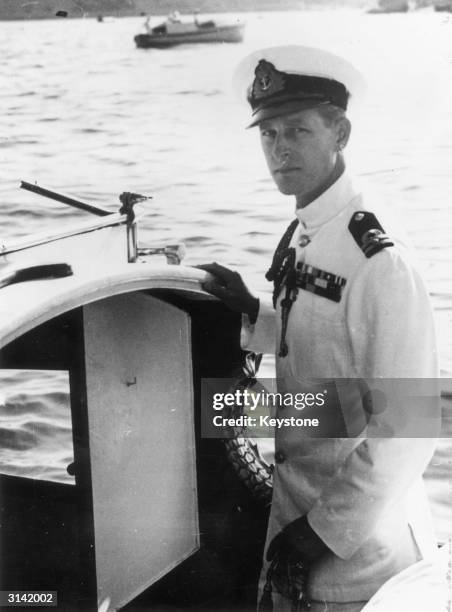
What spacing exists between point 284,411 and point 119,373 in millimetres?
361

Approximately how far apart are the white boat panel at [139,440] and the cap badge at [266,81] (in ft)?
1.61

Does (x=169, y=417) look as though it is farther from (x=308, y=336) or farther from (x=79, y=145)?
(x=79, y=145)

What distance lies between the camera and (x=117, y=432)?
163 cm

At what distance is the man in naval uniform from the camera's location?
1219 mm

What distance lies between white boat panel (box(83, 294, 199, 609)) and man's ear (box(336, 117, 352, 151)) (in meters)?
0.54

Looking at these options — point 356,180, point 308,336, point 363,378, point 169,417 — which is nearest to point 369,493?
point 363,378

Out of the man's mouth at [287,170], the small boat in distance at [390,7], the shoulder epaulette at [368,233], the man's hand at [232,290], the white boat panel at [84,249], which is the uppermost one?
the small boat in distance at [390,7]

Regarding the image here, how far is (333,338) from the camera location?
1341 mm

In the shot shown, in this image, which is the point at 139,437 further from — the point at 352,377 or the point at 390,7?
the point at 390,7

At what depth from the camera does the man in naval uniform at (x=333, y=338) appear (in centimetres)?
122

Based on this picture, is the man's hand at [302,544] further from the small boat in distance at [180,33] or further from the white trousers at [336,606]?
the small boat in distance at [180,33]

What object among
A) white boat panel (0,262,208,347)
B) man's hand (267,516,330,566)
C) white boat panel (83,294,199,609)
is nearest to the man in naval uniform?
man's hand (267,516,330,566)

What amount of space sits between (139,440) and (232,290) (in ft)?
1.28

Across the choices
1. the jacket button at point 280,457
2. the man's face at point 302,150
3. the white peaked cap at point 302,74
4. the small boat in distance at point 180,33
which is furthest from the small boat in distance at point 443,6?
the jacket button at point 280,457
